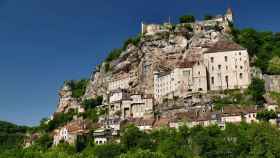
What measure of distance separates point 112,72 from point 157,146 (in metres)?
35.5

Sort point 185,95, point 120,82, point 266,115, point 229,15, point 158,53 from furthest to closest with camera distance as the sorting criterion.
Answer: point 229,15 → point 120,82 → point 158,53 → point 185,95 → point 266,115

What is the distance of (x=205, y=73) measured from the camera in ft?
252

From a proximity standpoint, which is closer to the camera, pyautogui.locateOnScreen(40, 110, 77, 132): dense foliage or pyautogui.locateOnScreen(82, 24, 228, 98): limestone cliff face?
pyautogui.locateOnScreen(82, 24, 228, 98): limestone cliff face

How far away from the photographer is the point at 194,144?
197ft

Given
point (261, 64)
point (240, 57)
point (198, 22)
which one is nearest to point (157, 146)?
point (240, 57)

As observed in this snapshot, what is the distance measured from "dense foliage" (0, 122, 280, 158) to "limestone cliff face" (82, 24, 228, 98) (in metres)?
19.7

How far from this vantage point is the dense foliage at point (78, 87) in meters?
108

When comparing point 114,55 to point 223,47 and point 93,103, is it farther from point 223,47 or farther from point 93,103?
point 223,47

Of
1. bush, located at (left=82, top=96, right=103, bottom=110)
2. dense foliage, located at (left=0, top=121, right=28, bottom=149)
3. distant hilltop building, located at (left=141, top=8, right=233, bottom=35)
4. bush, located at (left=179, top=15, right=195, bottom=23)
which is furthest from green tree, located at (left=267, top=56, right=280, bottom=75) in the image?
dense foliage, located at (left=0, top=121, right=28, bottom=149)

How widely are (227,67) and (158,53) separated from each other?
53.8 ft

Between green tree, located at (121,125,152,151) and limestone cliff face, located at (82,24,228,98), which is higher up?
limestone cliff face, located at (82,24,228,98)

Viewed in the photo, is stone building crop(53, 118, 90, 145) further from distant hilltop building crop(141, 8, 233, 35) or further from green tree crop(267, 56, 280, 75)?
green tree crop(267, 56, 280, 75)

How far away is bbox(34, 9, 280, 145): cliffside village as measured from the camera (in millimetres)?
71113

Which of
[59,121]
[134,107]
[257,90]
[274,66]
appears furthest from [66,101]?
[257,90]
